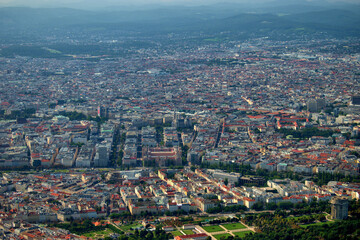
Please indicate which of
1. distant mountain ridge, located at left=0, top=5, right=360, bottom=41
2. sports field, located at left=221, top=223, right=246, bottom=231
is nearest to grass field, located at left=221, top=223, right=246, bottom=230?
sports field, located at left=221, top=223, right=246, bottom=231

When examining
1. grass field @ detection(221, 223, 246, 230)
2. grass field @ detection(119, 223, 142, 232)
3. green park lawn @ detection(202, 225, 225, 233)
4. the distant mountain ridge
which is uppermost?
grass field @ detection(119, 223, 142, 232)

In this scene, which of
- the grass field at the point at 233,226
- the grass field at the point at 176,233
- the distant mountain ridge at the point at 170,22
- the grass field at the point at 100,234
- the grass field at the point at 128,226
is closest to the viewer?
the grass field at the point at 100,234

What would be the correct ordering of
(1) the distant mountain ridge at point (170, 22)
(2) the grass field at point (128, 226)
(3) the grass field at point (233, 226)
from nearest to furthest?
(2) the grass field at point (128, 226)
(3) the grass field at point (233, 226)
(1) the distant mountain ridge at point (170, 22)

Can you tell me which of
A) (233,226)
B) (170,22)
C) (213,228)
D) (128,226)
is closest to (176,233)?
(213,228)

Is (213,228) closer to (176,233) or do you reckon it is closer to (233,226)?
(233,226)

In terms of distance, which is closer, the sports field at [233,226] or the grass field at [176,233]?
the grass field at [176,233]

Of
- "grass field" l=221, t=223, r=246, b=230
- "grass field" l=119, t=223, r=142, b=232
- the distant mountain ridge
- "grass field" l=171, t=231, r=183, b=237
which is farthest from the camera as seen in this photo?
the distant mountain ridge

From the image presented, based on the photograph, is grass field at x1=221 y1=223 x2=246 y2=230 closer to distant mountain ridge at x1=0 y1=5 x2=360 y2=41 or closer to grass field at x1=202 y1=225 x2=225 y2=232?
grass field at x1=202 y1=225 x2=225 y2=232

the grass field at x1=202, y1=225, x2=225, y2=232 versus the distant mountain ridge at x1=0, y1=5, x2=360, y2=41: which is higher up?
the grass field at x1=202, y1=225, x2=225, y2=232

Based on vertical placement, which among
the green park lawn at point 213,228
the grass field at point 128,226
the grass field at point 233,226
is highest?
the grass field at point 128,226

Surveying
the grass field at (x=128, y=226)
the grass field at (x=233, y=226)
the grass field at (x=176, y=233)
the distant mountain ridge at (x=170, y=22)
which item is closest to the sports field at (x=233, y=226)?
the grass field at (x=233, y=226)

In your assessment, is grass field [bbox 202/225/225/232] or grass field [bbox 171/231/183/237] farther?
grass field [bbox 202/225/225/232]

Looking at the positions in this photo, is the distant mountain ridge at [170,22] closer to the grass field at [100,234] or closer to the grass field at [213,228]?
the grass field at [213,228]
